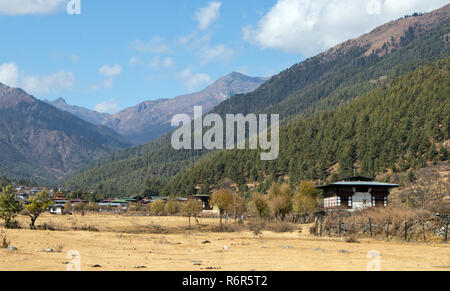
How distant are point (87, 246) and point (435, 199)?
60942 millimetres

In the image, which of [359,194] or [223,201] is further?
[223,201]

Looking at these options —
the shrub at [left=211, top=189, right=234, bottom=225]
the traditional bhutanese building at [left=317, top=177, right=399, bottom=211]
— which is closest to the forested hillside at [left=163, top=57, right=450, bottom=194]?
the traditional bhutanese building at [left=317, top=177, right=399, bottom=211]

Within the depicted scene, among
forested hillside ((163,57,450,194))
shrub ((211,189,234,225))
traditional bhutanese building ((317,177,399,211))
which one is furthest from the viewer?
forested hillside ((163,57,450,194))

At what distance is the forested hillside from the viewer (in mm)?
132500


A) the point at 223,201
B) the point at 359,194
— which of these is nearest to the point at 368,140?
the point at 359,194

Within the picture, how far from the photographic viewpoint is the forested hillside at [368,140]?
132m

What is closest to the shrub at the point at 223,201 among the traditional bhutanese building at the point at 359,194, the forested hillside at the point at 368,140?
the traditional bhutanese building at the point at 359,194

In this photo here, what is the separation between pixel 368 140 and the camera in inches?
5910

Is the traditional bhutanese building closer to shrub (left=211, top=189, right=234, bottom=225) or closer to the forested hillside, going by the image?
shrub (left=211, top=189, right=234, bottom=225)

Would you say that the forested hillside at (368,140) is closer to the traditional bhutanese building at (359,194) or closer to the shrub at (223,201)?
the traditional bhutanese building at (359,194)

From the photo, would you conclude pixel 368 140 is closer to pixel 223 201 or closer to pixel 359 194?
pixel 359 194

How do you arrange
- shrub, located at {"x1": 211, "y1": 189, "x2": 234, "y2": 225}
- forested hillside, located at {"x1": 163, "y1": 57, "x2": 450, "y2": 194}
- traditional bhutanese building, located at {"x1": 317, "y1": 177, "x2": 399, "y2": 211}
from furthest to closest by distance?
forested hillside, located at {"x1": 163, "y1": 57, "x2": 450, "y2": 194}, shrub, located at {"x1": 211, "y1": 189, "x2": 234, "y2": 225}, traditional bhutanese building, located at {"x1": 317, "y1": 177, "x2": 399, "y2": 211}

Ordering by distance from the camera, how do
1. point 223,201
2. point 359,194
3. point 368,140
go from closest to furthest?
point 359,194
point 223,201
point 368,140

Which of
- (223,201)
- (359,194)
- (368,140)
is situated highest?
(368,140)
